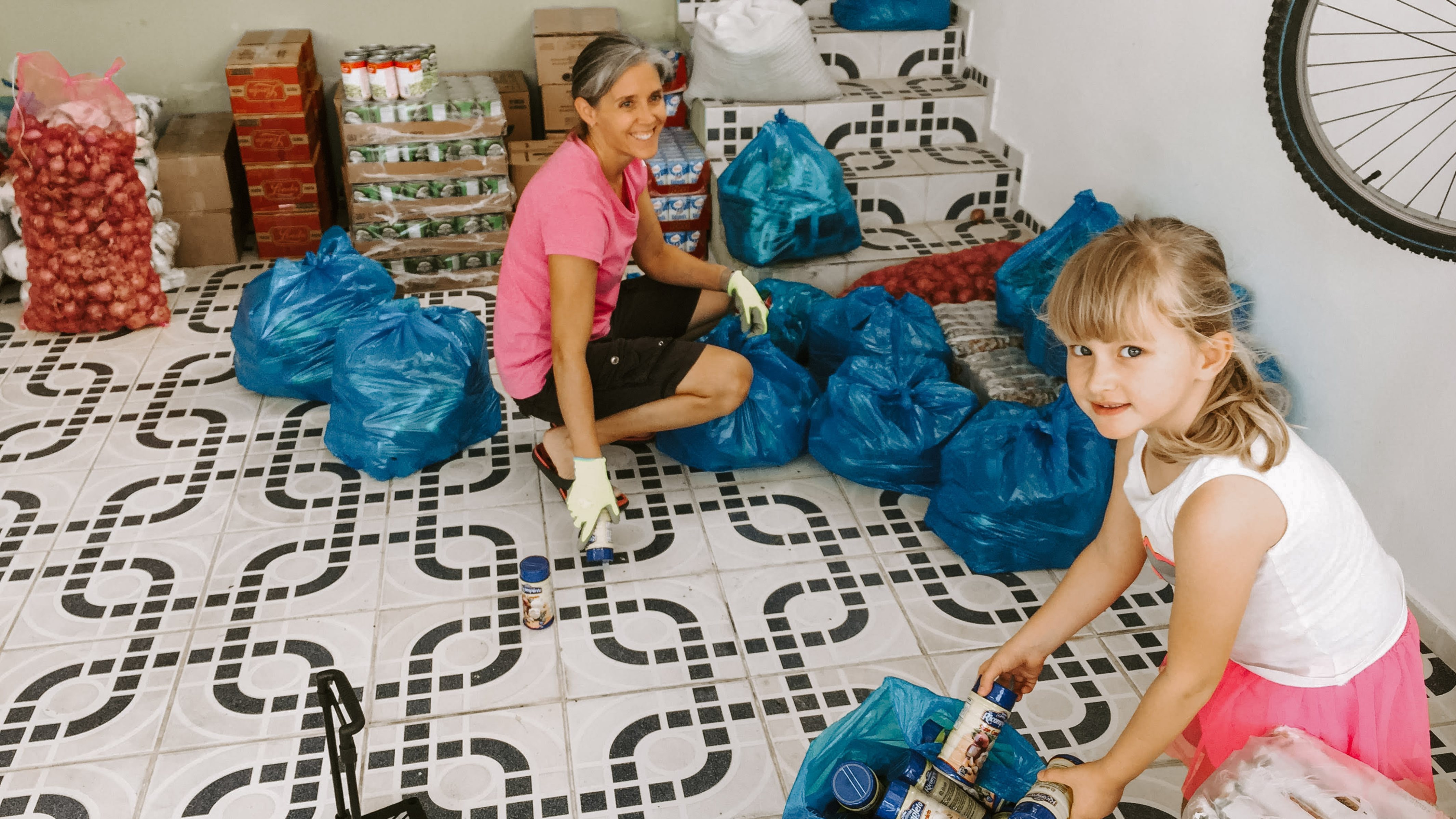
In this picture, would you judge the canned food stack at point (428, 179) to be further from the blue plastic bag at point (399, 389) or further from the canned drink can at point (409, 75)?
the blue plastic bag at point (399, 389)

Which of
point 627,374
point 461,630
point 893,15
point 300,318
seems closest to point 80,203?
point 300,318

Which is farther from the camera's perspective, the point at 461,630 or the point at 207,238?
the point at 207,238

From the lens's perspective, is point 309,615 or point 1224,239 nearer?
point 309,615

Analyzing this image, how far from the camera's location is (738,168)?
10.8 feet

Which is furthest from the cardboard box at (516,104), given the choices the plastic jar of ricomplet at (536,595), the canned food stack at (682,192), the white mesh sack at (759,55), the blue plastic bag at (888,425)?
the plastic jar of ricomplet at (536,595)

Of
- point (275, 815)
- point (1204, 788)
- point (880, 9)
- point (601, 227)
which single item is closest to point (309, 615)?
point (275, 815)

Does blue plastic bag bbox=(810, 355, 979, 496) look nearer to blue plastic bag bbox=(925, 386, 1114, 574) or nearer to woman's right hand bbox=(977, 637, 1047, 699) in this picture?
blue plastic bag bbox=(925, 386, 1114, 574)

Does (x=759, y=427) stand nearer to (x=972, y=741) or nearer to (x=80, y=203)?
(x=972, y=741)

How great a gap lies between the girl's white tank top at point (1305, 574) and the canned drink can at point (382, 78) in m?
2.88

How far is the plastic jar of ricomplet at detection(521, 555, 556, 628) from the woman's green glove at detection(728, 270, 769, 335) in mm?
865

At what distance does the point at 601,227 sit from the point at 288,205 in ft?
6.60

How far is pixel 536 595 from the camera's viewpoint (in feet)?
7.10

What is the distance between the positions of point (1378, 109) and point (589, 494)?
5.53ft

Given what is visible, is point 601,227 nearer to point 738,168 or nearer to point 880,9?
point 738,168
